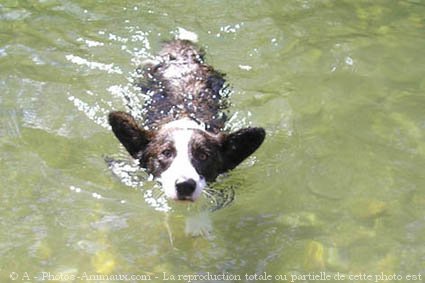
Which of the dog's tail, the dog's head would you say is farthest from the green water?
the dog's head

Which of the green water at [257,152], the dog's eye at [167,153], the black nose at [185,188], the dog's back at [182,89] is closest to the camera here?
the black nose at [185,188]

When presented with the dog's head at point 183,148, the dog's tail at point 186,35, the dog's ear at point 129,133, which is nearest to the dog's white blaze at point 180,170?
the dog's head at point 183,148

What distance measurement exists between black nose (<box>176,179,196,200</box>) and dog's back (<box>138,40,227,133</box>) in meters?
1.25

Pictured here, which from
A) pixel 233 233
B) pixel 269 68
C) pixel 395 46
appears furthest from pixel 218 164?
pixel 395 46

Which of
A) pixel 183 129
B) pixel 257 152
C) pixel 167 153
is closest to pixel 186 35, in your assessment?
pixel 257 152

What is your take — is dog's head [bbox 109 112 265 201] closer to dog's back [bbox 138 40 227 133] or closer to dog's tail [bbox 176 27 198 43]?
dog's back [bbox 138 40 227 133]

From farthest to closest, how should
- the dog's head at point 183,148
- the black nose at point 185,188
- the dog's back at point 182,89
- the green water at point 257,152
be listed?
1. the dog's back at point 182,89
2. the dog's head at point 183,148
3. the green water at point 257,152
4. the black nose at point 185,188

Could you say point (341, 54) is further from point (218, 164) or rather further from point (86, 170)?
point (86, 170)

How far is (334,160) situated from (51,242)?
2592 millimetres

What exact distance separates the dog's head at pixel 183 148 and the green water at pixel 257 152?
0.85 ft

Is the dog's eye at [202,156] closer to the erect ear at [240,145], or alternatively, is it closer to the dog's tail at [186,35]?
the erect ear at [240,145]

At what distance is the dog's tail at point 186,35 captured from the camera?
776cm

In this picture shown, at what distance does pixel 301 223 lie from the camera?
527cm

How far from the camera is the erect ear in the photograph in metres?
5.38
